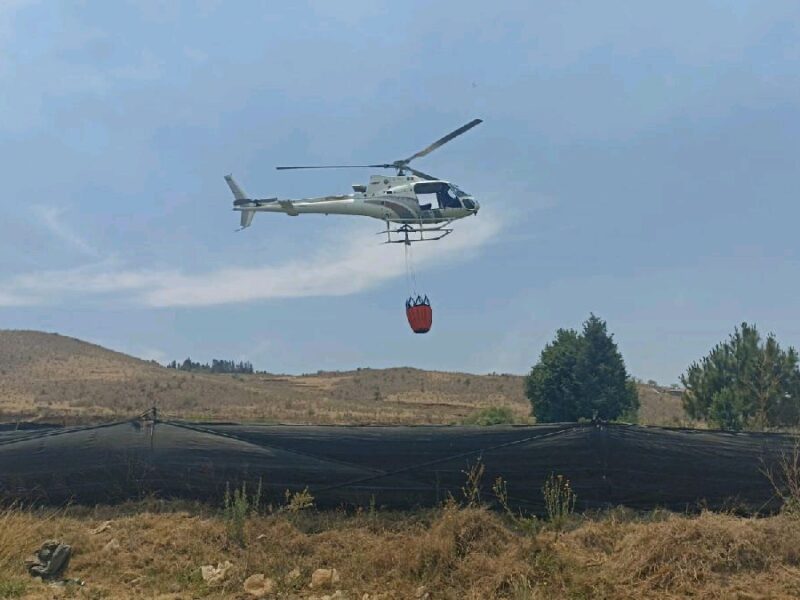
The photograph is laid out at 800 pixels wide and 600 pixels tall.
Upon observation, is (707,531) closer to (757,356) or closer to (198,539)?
(198,539)

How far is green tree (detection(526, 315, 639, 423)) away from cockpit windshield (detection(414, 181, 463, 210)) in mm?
16885

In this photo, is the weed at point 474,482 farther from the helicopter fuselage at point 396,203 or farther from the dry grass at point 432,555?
the helicopter fuselage at point 396,203

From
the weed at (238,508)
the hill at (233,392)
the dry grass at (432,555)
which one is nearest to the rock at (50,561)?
the dry grass at (432,555)

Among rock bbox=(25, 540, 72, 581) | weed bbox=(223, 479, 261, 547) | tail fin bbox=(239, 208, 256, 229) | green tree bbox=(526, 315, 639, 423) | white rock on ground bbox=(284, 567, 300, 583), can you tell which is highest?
tail fin bbox=(239, 208, 256, 229)

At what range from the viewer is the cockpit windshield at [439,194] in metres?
17.7

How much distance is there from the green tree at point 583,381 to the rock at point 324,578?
25779 mm

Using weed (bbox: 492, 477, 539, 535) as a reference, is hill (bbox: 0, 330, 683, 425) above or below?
above

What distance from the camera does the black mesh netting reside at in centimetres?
841

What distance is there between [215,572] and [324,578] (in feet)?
3.89

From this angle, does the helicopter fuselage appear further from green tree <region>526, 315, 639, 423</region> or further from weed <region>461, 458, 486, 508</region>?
green tree <region>526, 315, 639, 423</region>

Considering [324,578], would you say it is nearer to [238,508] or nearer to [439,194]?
[238,508]

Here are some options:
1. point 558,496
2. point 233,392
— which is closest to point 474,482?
point 558,496

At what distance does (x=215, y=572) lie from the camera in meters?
7.14

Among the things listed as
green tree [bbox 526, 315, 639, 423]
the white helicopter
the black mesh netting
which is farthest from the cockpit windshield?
green tree [bbox 526, 315, 639, 423]
